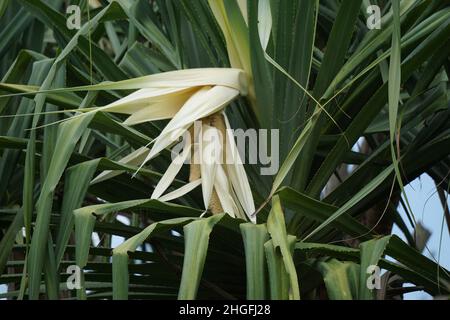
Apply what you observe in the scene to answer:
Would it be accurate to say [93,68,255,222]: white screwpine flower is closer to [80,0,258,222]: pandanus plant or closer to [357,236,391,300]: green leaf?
[80,0,258,222]: pandanus plant

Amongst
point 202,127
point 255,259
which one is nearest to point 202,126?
point 202,127

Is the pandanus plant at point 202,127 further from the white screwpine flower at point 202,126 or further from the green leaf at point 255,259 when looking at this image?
the green leaf at point 255,259

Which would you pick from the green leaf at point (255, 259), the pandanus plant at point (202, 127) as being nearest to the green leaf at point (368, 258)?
the green leaf at point (255, 259)

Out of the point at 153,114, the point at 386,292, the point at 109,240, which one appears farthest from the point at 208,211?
the point at 109,240

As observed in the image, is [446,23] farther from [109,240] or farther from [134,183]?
[109,240]

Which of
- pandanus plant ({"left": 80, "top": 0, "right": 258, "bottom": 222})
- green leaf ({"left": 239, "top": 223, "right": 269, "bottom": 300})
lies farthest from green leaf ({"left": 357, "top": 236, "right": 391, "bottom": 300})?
pandanus plant ({"left": 80, "top": 0, "right": 258, "bottom": 222})

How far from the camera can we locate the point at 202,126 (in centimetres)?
178

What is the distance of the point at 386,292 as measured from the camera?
2.45 m

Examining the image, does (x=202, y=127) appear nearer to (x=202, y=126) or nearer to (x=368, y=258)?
(x=202, y=126)

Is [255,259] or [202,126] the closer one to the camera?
[255,259]

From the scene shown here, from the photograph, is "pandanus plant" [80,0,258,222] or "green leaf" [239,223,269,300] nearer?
"green leaf" [239,223,269,300]

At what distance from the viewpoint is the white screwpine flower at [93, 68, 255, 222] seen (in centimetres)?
175
